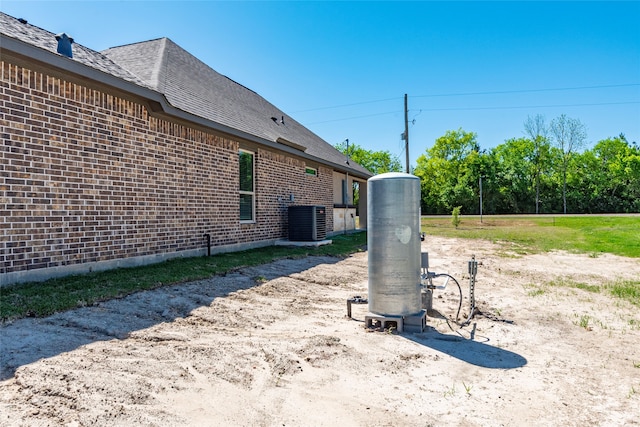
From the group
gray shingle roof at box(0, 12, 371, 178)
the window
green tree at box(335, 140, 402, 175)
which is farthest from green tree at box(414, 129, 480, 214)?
the window

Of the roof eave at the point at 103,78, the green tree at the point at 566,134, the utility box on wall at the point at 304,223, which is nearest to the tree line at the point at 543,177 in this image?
the green tree at the point at 566,134

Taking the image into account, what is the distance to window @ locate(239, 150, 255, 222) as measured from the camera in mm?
10992

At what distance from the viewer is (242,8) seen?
456 inches

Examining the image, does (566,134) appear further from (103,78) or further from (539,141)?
(103,78)

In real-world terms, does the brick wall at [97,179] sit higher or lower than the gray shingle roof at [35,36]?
lower

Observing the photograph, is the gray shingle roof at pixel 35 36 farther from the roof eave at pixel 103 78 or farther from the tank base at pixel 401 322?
the tank base at pixel 401 322

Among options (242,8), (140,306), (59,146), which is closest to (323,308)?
(140,306)

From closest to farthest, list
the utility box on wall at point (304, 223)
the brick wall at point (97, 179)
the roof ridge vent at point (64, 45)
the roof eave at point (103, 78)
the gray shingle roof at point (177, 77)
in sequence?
1. the roof eave at point (103, 78)
2. the brick wall at point (97, 179)
3. the roof ridge vent at point (64, 45)
4. the gray shingle roof at point (177, 77)
5. the utility box on wall at point (304, 223)

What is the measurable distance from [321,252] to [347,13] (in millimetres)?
9865

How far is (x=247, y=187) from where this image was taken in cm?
1125

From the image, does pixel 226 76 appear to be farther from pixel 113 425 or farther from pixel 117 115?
pixel 113 425

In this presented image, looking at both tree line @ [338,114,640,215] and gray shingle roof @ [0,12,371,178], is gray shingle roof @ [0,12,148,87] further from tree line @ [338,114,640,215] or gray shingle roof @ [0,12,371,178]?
tree line @ [338,114,640,215]

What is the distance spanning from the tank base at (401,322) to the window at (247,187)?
7094 mm

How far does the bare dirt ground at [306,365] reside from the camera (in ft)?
8.25
